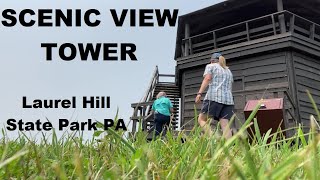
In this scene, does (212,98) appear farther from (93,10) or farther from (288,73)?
(288,73)


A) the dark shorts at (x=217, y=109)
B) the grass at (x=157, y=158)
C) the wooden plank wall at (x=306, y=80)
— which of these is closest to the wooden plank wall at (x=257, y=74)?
the wooden plank wall at (x=306, y=80)

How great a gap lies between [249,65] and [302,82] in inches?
75.2

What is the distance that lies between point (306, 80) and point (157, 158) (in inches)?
564

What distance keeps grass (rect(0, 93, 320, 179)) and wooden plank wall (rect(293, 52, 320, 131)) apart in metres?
13.3

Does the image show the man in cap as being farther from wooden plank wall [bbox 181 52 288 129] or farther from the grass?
wooden plank wall [bbox 181 52 288 129]

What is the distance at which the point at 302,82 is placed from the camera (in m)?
15.0

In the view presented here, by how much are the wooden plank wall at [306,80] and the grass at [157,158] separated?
13320 mm

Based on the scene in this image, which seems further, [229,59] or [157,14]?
[229,59]

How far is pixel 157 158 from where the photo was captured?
1807mm

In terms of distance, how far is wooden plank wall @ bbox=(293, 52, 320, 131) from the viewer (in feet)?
48.4

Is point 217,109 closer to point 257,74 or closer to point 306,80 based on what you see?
point 257,74

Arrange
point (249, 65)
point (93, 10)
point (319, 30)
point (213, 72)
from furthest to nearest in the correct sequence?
point (319, 30)
point (249, 65)
point (93, 10)
point (213, 72)

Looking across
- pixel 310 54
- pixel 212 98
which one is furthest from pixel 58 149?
pixel 310 54

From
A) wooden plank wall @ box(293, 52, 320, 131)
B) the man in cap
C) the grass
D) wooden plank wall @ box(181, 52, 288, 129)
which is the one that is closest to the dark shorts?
the man in cap
